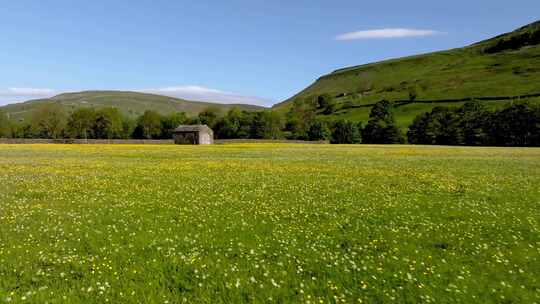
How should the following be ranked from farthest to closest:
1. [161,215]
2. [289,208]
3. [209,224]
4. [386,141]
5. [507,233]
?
1. [386,141]
2. [289,208]
3. [161,215]
4. [209,224]
5. [507,233]

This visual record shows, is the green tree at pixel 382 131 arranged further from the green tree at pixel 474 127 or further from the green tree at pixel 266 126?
the green tree at pixel 266 126

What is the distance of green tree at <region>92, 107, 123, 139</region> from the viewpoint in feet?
525

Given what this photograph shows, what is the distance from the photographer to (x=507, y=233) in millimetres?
11289

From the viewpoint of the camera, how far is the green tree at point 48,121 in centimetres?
15562

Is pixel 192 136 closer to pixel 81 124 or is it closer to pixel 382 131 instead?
pixel 81 124

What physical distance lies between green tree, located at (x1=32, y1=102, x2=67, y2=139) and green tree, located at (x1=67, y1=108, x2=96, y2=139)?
14.8ft

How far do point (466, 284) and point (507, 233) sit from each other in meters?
4.82

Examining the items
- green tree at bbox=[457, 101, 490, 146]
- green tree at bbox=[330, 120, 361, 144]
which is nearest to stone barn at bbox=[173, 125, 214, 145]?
green tree at bbox=[330, 120, 361, 144]

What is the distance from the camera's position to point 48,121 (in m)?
156

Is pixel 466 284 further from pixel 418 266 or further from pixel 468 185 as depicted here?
pixel 468 185

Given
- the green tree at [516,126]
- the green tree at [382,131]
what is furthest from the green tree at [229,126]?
the green tree at [516,126]

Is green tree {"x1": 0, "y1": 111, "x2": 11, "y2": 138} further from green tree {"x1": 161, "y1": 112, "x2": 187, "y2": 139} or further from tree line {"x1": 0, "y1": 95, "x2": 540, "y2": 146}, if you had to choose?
green tree {"x1": 161, "y1": 112, "x2": 187, "y2": 139}

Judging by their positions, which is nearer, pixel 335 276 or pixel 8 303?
pixel 8 303


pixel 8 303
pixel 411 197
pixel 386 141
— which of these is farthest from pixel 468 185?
pixel 386 141
